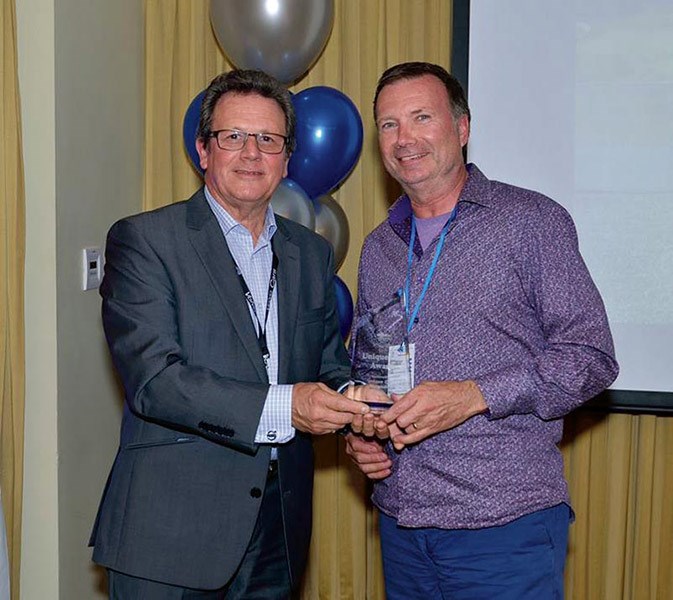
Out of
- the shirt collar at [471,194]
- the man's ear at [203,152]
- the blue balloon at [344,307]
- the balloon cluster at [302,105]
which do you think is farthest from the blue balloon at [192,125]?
the shirt collar at [471,194]

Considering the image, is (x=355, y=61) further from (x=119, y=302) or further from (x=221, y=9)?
(x=119, y=302)

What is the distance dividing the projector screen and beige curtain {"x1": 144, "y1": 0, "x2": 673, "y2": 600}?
0.85 ft

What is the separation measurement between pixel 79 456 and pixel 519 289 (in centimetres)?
154

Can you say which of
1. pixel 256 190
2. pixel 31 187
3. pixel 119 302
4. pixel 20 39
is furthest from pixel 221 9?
pixel 119 302

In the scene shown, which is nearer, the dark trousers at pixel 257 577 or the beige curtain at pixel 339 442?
the dark trousers at pixel 257 577

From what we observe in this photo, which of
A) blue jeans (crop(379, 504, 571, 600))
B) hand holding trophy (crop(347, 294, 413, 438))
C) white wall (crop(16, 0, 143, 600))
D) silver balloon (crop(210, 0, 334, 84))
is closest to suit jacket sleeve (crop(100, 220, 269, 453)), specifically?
hand holding trophy (crop(347, 294, 413, 438))

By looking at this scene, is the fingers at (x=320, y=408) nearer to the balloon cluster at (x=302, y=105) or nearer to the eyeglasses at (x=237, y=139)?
the eyeglasses at (x=237, y=139)

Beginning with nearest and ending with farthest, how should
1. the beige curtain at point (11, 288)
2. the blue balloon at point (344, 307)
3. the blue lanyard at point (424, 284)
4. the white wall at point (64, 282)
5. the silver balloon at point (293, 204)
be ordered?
the blue lanyard at point (424, 284)
the beige curtain at point (11, 288)
the white wall at point (64, 282)
the silver balloon at point (293, 204)
the blue balloon at point (344, 307)

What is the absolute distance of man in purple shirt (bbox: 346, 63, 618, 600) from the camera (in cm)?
194

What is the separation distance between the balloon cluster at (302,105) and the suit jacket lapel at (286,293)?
65 cm

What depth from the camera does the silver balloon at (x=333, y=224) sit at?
120 inches

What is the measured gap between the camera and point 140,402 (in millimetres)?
1940

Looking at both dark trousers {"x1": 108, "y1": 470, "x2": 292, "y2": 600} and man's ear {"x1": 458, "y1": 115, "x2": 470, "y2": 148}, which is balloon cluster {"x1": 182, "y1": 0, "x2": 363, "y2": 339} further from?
dark trousers {"x1": 108, "y1": 470, "x2": 292, "y2": 600}

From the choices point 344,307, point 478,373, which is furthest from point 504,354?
point 344,307
